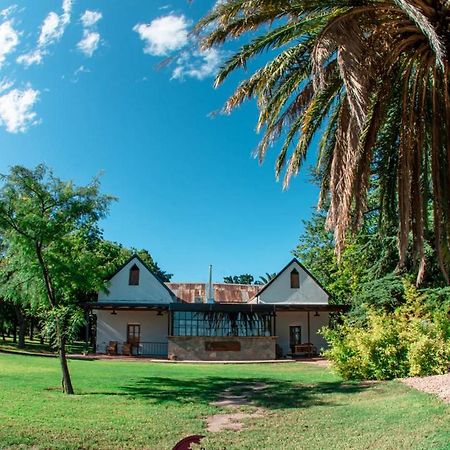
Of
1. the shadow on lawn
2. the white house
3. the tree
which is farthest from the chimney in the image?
the tree

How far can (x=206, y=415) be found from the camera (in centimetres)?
1105

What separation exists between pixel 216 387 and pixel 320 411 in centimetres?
604

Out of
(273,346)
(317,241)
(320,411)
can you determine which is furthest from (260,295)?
(320,411)

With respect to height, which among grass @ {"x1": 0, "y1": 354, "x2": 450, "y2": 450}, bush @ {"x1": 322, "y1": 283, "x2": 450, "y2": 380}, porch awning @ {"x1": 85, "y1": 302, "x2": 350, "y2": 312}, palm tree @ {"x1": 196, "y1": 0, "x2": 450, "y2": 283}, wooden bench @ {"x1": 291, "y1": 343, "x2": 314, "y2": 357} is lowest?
wooden bench @ {"x1": 291, "y1": 343, "x2": 314, "y2": 357}

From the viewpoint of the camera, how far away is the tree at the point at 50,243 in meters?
13.3

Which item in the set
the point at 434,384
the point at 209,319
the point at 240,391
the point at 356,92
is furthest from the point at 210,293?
the point at 356,92

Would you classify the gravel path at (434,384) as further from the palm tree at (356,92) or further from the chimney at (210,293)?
the chimney at (210,293)

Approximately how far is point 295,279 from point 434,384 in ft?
82.1

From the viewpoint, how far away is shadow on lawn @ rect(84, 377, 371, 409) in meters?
12.9

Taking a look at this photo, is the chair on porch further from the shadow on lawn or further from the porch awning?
the shadow on lawn

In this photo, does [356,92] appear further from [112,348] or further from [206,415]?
[112,348]

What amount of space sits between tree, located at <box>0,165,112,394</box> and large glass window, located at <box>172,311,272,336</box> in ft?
62.7

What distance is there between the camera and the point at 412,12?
6508 millimetres

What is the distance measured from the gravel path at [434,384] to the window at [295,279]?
2288 centimetres
